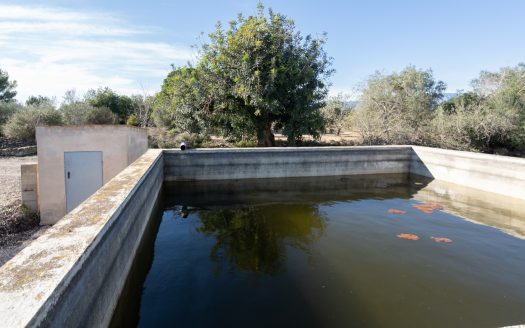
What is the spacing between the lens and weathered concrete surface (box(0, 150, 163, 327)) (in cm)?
195

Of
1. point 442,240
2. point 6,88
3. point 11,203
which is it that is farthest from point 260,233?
point 6,88

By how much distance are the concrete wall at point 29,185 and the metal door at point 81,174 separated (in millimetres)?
767

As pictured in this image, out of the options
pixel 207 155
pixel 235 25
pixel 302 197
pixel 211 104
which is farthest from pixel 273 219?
pixel 235 25

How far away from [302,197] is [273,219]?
2.26 metres

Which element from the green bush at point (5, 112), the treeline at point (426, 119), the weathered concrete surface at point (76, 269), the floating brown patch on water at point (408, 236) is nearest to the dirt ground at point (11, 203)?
the weathered concrete surface at point (76, 269)

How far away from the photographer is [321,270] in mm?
4961

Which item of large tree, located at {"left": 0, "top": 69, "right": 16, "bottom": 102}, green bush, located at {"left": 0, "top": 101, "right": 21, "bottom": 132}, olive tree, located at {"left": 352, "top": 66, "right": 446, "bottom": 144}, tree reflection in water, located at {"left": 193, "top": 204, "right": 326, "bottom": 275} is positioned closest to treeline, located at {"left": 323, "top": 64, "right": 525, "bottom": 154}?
olive tree, located at {"left": 352, "top": 66, "right": 446, "bottom": 144}

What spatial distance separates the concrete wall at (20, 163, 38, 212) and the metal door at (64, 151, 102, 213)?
0.77 metres

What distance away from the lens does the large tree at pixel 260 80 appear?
12.9 metres

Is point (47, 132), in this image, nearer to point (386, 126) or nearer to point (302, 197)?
point (302, 197)

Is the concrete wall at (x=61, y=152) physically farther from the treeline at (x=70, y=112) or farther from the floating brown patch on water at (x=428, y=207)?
the treeline at (x=70, y=112)

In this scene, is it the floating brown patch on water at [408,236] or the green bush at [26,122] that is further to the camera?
the green bush at [26,122]

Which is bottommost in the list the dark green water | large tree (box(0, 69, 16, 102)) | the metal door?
the dark green water

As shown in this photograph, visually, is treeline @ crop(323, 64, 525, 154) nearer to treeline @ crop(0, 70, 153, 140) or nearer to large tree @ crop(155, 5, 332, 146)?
large tree @ crop(155, 5, 332, 146)
